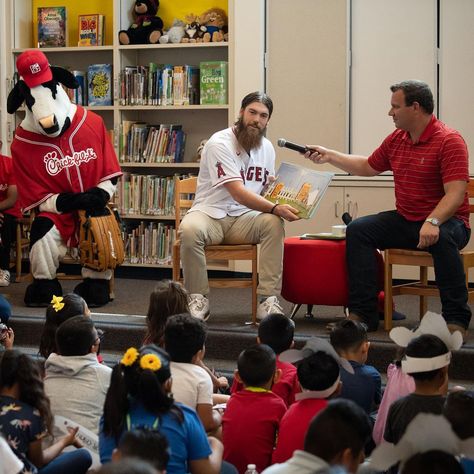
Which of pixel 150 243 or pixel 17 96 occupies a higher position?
pixel 17 96

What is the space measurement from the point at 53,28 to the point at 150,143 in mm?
1167

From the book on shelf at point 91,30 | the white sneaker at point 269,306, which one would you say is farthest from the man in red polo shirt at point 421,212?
the book on shelf at point 91,30

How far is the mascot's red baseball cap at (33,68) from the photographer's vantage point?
5156 mm

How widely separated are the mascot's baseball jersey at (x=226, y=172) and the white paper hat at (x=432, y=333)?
189 centimetres

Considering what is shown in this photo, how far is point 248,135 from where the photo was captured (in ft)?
15.7

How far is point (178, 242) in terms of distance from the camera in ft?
16.0

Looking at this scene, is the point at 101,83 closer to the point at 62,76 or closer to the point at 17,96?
the point at 62,76

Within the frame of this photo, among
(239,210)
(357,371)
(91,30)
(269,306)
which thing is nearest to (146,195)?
(91,30)

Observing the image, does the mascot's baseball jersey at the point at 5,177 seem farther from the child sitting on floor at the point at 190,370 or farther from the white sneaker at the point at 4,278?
the child sitting on floor at the point at 190,370

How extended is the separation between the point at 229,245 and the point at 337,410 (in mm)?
2693

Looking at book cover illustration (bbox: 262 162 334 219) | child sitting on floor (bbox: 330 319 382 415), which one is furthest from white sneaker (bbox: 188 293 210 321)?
child sitting on floor (bbox: 330 319 382 415)

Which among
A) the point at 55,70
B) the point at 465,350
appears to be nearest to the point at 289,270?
the point at 465,350

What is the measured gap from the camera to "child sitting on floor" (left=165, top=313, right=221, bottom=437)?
291 cm

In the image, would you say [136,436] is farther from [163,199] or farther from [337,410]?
[163,199]
